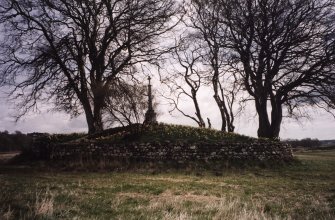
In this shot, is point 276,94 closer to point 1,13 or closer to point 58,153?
point 58,153

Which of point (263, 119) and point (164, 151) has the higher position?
point (263, 119)

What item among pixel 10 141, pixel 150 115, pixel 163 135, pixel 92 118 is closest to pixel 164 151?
pixel 163 135

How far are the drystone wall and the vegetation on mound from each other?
73 centimetres

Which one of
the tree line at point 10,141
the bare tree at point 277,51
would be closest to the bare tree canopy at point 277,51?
the bare tree at point 277,51

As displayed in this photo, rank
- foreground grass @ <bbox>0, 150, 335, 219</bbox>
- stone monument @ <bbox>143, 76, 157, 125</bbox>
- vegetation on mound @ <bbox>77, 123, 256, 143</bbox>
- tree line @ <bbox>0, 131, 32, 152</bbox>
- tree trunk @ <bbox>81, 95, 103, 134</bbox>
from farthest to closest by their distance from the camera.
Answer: tree line @ <bbox>0, 131, 32, 152</bbox> → tree trunk @ <bbox>81, 95, 103, 134</bbox> → stone monument @ <bbox>143, 76, 157, 125</bbox> → vegetation on mound @ <bbox>77, 123, 256, 143</bbox> → foreground grass @ <bbox>0, 150, 335, 219</bbox>

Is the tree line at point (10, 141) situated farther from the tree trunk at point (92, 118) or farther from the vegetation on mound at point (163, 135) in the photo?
the vegetation on mound at point (163, 135)

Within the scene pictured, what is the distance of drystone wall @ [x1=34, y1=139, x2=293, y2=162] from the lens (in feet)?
77.4

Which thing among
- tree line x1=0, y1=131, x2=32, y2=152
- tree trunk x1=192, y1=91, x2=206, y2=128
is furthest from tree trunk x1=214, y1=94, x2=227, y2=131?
tree line x1=0, y1=131, x2=32, y2=152

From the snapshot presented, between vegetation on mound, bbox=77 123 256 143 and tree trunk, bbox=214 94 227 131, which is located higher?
tree trunk, bbox=214 94 227 131

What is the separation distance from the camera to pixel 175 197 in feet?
40.9

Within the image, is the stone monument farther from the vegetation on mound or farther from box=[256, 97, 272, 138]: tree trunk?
box=[256, 97, 272, 138]: tree trunk

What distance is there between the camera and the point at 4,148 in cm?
5066

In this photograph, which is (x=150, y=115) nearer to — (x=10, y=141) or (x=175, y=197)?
(x=175, y=197)

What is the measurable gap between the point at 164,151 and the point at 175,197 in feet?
37.1
